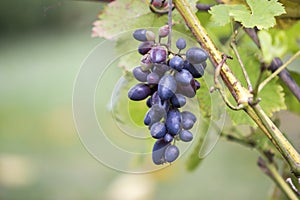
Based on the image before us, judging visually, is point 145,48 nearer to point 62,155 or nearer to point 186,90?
point 186,90

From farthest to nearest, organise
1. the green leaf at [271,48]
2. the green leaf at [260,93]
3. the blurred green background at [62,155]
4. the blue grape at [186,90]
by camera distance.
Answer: the blurred green background at [62,155]
the green leaf at [260,93]
the blue grape at [186,90]
the green leaf at [271,48]

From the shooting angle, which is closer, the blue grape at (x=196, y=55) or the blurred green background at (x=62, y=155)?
the blue grape at (x=196, y=55)

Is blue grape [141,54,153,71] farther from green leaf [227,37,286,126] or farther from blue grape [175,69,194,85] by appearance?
green leaf [227,37,286,126]

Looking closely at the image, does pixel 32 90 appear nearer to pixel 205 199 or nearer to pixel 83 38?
pixel 83 38

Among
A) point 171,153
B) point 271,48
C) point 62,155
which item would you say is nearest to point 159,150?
point 171,153

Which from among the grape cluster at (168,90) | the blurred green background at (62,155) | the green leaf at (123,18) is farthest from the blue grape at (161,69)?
the blurred green background at (62,155)

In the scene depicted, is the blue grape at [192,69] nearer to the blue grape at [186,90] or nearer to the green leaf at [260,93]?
the blue grape at [186,90]
